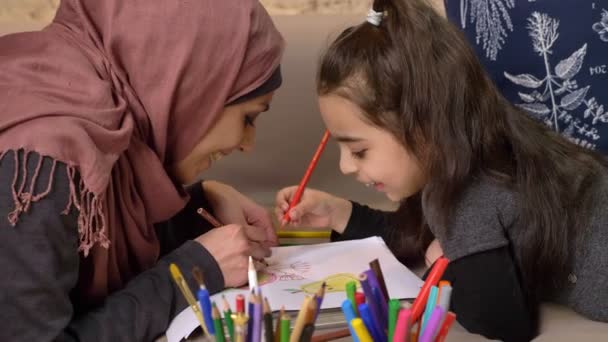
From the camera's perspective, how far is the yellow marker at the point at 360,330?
526mm

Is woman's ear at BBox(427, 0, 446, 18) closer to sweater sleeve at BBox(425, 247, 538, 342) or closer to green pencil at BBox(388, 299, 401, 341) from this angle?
sweater sleeve at BBox(425, 247, 538, 342)

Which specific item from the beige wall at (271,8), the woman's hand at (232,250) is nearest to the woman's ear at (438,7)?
the beige wall at (271,8)

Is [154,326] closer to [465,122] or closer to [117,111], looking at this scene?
[117,111]

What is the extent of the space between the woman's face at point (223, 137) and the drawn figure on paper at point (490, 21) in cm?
47

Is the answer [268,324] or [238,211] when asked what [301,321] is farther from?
[238,211]

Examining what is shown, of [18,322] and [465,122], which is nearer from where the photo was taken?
[18,322]

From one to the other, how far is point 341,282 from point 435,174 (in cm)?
19

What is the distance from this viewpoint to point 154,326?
0.82 meters

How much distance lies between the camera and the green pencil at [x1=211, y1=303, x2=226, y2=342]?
0.55 metres

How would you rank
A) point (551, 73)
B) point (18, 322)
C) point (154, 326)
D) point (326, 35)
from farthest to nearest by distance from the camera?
point (326, 35) → point (551, 73) → point (154, 326) → point (18, 322)

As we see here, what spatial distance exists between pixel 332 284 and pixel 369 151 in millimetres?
182

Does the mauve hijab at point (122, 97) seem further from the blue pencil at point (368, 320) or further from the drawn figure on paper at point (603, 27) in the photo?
the drawn figure on paper at point (603, 27)

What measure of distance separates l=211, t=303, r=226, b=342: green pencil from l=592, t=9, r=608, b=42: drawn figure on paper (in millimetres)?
936

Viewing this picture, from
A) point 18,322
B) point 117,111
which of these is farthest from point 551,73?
point 18,322
